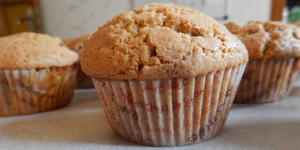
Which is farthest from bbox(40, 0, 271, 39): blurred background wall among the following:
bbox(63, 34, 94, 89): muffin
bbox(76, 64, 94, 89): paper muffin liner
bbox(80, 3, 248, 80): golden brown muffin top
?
bbox(80, 3, 248, 80): golden brown muffin top

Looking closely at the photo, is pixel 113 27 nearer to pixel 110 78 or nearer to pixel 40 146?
pixel 110 78

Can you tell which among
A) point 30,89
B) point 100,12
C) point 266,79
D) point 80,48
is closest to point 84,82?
point 80,48

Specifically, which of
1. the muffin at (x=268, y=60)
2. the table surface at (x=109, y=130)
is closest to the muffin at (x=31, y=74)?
the table surface at (x=109, y=130)

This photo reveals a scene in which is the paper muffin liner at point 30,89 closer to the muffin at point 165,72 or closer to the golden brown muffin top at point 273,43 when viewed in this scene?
the muffin at point 165,72

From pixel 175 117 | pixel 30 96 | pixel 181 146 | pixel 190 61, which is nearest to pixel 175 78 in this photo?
pixel 190 61

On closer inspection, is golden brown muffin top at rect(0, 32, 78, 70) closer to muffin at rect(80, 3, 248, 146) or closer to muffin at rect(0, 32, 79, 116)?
muffin at rect(0, 32, 79, 116)

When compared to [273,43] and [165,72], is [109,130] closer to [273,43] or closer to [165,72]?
[165,72]
